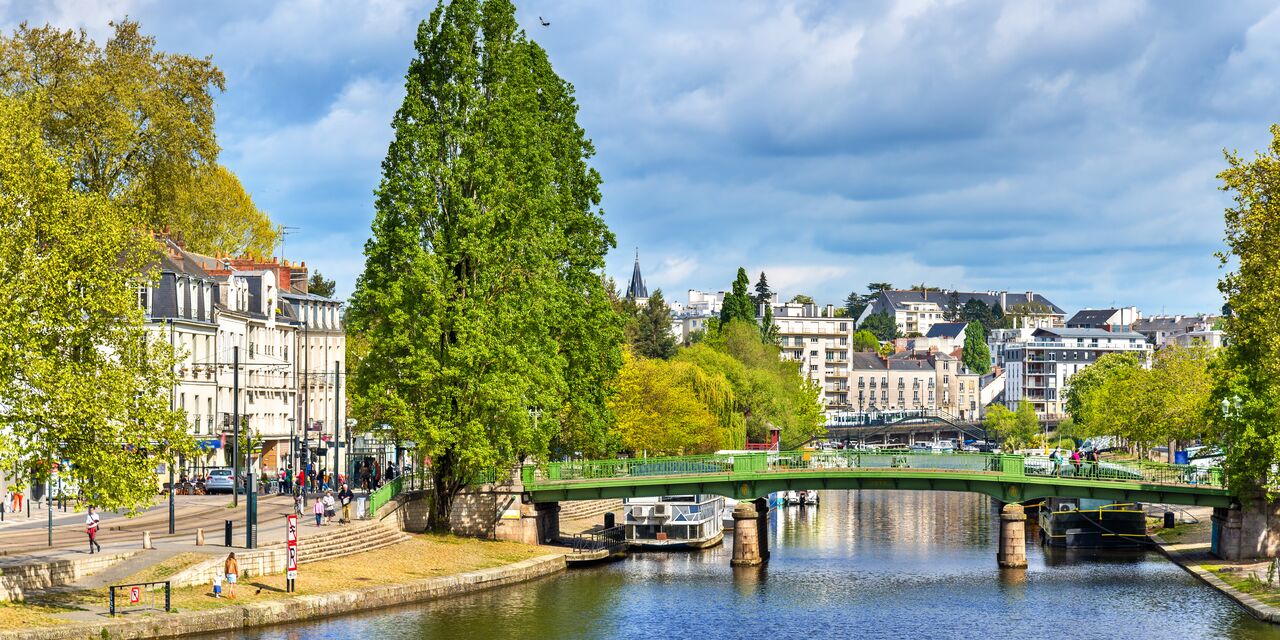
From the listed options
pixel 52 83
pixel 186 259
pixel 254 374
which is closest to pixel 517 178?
pixel 52 83

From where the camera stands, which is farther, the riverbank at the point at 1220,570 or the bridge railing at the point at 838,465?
the bridge railing at the point at 838,465

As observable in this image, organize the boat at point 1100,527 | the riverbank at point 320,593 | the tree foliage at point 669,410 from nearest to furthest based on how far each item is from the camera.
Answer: the riverbank at point 320,593
the boat at point 1100,527
the tree foliage at point 669,410

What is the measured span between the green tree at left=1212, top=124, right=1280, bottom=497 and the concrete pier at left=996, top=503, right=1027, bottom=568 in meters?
10.1

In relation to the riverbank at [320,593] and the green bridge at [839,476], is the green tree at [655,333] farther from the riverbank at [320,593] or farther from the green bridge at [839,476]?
the riverbank at [320,593]

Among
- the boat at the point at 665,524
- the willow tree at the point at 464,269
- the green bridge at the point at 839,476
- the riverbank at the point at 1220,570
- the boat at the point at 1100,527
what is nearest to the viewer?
the riverbank at the point at 1220,570

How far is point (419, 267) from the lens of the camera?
69.6 m

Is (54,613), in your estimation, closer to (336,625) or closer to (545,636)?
(336,625)

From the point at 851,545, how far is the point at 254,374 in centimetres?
4287

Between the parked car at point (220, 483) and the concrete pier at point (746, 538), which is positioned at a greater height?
the parked car at point (220, 483)

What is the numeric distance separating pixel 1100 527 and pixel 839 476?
19.9m

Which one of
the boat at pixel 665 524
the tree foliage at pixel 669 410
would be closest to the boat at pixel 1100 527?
the boat at pixel 665 524

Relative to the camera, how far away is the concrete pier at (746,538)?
3110 inches

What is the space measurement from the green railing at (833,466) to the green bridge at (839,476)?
0.05 m

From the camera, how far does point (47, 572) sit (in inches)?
2040
